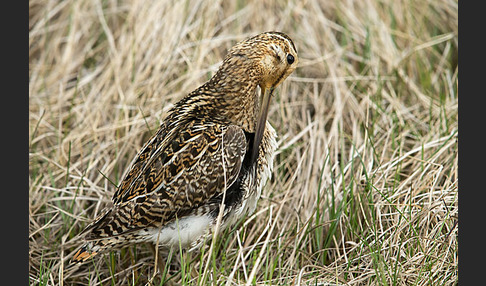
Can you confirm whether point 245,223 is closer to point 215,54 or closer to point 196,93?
point 196,93

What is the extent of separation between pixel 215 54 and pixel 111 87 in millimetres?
900

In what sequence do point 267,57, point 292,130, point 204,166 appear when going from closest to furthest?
point 204,166, point 267,57, point 292,130

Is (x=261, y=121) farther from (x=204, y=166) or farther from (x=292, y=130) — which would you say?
(x=292, y=130)

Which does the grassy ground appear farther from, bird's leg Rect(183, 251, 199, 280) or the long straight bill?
the long straight bill

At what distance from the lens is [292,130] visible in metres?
5.02

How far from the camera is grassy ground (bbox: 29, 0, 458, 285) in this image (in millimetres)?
3938

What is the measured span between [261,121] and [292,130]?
109cm

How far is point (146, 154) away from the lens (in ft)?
12.6

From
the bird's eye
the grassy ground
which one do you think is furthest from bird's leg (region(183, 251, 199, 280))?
the bird's eye

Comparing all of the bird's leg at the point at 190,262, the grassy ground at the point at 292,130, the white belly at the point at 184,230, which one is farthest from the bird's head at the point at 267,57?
the bird's leg at the point at 190,262

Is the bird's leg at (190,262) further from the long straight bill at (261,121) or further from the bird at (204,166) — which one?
the long straight bill at (261,121)

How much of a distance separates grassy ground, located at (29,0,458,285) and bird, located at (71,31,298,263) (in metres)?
0.24

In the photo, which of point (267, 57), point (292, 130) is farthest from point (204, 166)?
point (292, 130)

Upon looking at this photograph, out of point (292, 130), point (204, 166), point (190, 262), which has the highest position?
point (204, 166)
